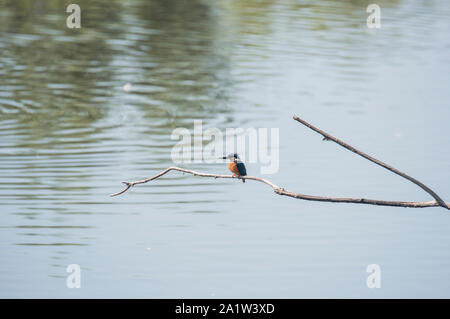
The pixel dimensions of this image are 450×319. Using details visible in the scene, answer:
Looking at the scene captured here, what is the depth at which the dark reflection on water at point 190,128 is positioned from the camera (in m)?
6.69

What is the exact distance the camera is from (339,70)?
561 inches

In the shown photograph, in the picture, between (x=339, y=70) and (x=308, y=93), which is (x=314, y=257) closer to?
(x=308, y=93)

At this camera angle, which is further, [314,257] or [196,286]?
[314,257]

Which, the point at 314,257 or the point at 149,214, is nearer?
the point at 314,257

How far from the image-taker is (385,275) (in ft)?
21.6

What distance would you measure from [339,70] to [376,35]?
4.19 meters

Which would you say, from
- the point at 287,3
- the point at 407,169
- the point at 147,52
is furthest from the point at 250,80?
the point at 287,3

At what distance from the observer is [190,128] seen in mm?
10469

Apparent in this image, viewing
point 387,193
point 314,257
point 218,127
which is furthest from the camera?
point 218,127

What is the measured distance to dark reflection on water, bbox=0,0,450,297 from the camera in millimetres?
6691

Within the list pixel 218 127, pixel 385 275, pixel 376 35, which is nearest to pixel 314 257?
pixel 385 275

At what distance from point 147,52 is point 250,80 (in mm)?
2496

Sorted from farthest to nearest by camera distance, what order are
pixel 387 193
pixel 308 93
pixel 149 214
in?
pixel 308 93, pixel 387 193, pixel 149 214

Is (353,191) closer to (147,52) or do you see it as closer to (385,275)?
(385,275)
